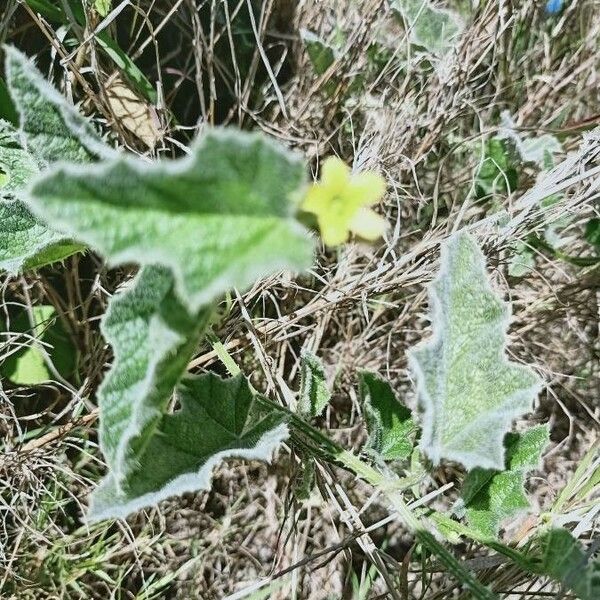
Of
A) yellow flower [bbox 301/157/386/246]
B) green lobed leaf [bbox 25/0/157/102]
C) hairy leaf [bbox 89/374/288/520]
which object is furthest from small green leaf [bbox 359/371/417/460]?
green lobed leaf [bbox 25/0/157/102]

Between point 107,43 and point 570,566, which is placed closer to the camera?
point 570,566

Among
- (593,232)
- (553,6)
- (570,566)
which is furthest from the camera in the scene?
(553,6)

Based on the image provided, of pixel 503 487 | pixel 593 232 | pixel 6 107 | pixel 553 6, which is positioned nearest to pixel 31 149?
pixel 6 107

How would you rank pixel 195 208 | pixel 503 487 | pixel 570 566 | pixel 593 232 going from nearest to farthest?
1. pixel 195 208
2. pixel 570 566
3. pixel 503 487
4. pixel 593 232

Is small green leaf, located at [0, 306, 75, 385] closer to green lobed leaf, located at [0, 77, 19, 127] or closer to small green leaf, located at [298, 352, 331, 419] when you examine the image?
green lobed leaf, located at [0, 77, 19, 127]

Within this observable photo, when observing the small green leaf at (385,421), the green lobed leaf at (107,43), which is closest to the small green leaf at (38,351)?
the green lobed leaf at (107,43)

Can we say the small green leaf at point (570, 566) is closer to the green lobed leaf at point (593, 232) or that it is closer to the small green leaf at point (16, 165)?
the green lobed leaf at point (593, 232)

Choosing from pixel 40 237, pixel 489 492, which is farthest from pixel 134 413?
pixel 489 492

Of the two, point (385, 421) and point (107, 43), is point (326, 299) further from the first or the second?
point (107, 43)
